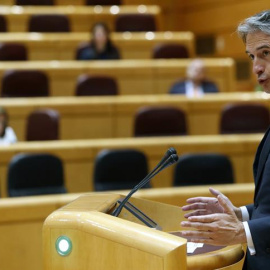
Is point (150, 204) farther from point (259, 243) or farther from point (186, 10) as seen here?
point (186, 10)

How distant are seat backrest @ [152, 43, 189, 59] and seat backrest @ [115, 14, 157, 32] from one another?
0.45 metres

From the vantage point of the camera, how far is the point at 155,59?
339cm

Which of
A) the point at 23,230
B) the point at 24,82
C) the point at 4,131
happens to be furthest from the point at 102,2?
the point at 23,230

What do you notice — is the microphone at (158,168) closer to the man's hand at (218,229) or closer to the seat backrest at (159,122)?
the man's hand at (218,229)

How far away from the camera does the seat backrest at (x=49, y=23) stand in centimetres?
367

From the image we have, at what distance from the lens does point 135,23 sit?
3.83 m

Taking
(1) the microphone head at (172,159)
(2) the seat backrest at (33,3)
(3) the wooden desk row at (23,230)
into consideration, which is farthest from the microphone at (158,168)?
(2) the seat backrest at (33,3)

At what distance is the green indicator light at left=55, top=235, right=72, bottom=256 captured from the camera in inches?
29.4

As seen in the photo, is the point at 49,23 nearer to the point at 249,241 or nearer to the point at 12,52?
the point at 12,52

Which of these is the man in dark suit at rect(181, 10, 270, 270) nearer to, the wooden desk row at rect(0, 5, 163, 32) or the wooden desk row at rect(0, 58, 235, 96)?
the wooden desk row at rect(0, 58, 235, 96)

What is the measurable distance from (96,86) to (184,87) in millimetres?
378

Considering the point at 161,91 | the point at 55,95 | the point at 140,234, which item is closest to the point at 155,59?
the point at 161,91

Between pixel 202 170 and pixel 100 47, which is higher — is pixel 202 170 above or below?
below

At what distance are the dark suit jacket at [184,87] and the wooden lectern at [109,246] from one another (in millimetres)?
2085
